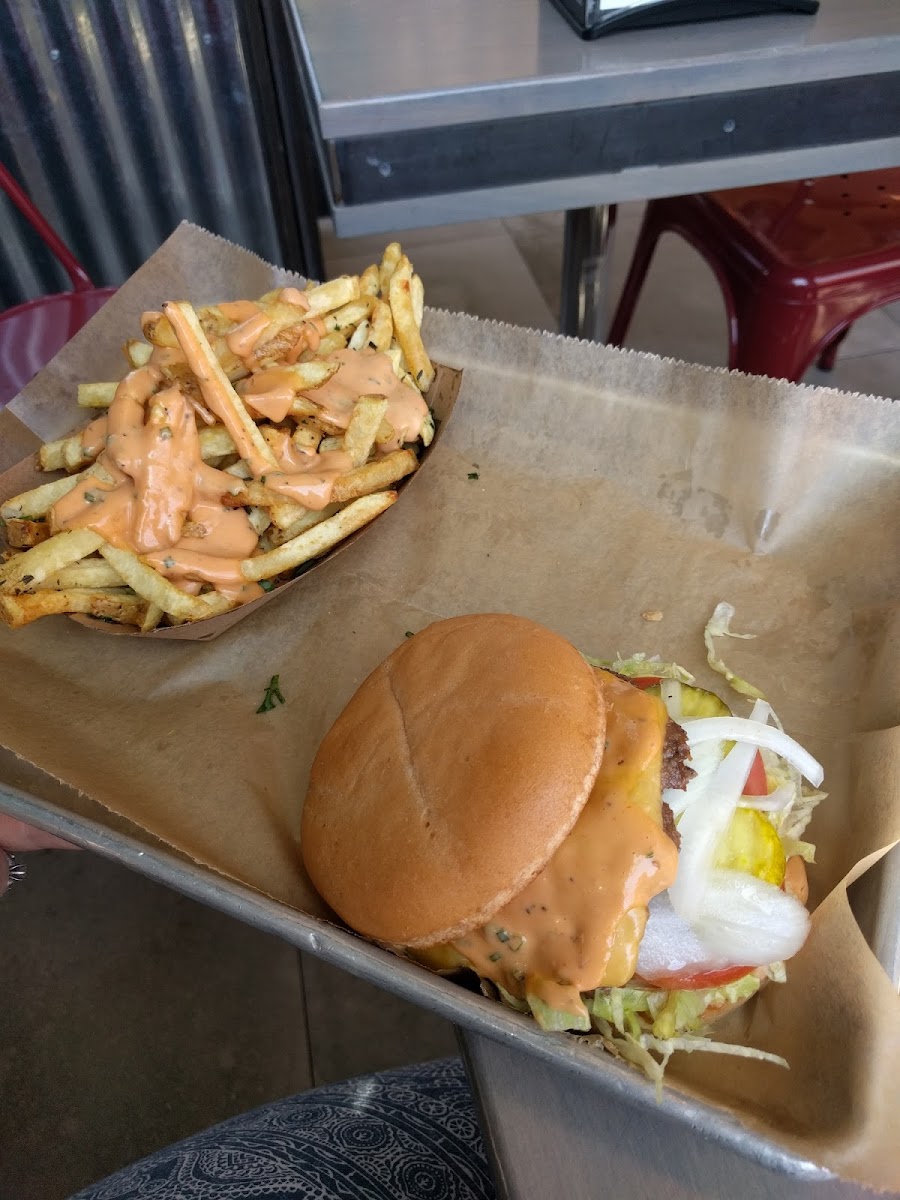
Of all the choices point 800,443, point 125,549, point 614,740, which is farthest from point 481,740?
point 800,443

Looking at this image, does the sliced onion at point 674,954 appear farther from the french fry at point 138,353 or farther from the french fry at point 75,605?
the french fry at point 138,353

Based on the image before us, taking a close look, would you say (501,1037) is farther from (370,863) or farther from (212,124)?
(212,124)

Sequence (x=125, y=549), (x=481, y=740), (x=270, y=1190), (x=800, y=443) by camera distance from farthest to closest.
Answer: (x=800, y=443) < (x=125, y=549) < (x=270, y=1190) < (x=481, y=740)

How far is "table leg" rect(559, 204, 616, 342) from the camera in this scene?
8.88 ft

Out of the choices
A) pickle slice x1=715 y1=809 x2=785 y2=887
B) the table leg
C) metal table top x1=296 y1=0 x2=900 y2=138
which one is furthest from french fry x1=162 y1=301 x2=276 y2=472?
the table leg

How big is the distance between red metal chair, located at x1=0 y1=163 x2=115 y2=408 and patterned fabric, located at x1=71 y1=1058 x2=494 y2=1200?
6.32ft

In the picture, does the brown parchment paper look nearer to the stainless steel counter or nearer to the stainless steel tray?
the stainless steel tray

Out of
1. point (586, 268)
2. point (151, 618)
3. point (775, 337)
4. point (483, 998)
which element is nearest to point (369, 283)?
point (151, 618)

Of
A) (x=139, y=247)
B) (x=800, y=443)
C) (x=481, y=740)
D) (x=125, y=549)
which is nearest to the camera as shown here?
(x=481, y=740)

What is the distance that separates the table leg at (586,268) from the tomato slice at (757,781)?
170 centimetres

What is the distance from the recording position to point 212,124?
308 centimetres

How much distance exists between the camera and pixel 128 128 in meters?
3.01

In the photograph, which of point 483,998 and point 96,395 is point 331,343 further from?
point 483,998

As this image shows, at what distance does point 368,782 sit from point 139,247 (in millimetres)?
2874
